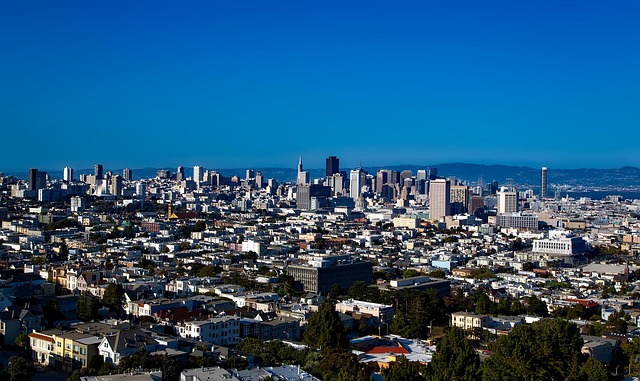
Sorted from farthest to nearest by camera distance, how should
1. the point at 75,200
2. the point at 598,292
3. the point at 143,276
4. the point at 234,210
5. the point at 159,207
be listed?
1. the point at 234,210
2. the point at 159,207
3. the point at 75,200
4. the point at 598,292
5. the point at 143,276

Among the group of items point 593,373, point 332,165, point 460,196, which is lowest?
point 593,373

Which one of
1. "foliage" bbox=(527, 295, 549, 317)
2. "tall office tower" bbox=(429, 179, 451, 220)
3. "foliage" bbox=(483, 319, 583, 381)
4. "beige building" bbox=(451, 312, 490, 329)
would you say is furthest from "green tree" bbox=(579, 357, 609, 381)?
"tall office tower" bbox=(429, 179, 451, 220)

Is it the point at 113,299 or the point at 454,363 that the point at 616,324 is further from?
the point at 113,299

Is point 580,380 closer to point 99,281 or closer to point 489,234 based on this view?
point 99,281

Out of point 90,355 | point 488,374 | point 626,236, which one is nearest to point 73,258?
point 90,355

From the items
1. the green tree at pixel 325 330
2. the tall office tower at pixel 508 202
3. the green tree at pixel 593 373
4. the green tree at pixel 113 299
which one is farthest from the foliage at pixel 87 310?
the tall office tower at pixel 508 202

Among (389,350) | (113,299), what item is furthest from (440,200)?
(389,350)
